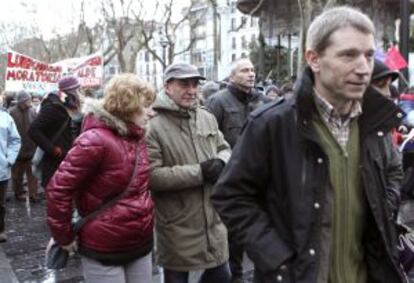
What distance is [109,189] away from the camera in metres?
3.29

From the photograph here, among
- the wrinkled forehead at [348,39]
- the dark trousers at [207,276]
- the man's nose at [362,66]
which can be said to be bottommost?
the dark trousers at [207,276]

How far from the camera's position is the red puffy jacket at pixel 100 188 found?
323cm

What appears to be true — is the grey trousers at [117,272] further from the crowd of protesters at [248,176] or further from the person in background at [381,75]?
the person in background at [381,75]

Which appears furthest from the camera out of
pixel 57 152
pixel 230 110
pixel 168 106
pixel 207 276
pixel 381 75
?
pixel 57 152

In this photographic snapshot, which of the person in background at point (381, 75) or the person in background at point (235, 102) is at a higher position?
the person in background at point (381, 75)

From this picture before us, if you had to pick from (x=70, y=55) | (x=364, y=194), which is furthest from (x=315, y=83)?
(x=70, y=55)

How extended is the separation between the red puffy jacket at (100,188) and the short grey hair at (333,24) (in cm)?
147

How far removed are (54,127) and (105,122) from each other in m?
3.61

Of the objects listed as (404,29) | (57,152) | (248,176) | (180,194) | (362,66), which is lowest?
(57,152)

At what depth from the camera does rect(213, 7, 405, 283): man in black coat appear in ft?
7.09

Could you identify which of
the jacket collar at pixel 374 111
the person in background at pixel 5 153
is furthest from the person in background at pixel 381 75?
the person in background at pixel 5 153

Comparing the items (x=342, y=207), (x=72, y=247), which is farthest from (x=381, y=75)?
(x=72, y=247)

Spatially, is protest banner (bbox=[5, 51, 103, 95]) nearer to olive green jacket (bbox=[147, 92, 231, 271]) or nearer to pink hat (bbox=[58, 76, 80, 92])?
pink hat (bbox=[58, 76, 80, 92])

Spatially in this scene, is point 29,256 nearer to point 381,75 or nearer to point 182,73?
point 182,73
